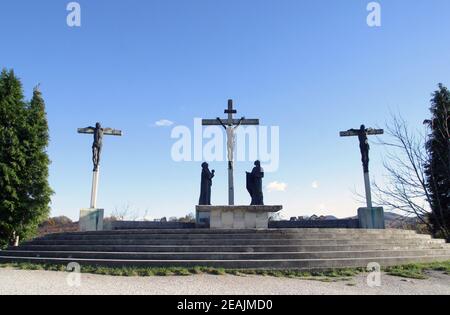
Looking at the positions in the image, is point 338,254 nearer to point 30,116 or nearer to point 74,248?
point 74,248

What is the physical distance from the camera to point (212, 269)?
7.90 metres

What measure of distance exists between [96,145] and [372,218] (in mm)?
12335

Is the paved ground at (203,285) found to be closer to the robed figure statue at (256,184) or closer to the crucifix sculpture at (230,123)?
the robed figure statue at (256,184)

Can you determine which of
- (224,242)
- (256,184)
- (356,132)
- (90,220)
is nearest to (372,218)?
(356,132)

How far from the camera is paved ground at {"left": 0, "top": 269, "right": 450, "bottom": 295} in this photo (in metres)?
5.91

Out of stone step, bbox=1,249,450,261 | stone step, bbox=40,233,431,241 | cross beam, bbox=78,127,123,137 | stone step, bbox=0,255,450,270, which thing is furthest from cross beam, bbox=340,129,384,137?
cross beam, bbox=78,127,123,137

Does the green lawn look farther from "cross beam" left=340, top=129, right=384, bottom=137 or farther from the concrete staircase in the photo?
"cross beam" left=340, top=129, right=384, bottom=137

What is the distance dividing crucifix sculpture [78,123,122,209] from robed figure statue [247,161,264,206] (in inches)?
257

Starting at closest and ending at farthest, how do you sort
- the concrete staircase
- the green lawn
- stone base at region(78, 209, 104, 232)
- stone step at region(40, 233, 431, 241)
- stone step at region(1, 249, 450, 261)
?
1. the green lawn
2. the concrete staircase
3. stone step at region(1, 249, 450, 261)
4. stone step at region(40, 233, 431, 241)
5. stone base at region(78, 209, 104, 232)

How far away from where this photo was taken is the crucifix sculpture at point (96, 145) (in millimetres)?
14385

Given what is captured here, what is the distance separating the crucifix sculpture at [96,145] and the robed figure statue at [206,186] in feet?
14.7

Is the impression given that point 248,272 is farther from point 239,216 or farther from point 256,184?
point 256,184
